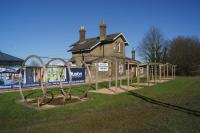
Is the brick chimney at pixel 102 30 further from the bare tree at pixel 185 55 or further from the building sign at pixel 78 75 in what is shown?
the bare tree at pixel 185 55

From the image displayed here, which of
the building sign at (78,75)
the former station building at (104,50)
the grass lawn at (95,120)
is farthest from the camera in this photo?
the former station building at (104,50)

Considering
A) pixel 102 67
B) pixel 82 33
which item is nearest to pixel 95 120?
pixel 102 67

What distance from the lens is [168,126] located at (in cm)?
795

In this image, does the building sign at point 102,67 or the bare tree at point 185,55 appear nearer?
the building sign at point 102,67

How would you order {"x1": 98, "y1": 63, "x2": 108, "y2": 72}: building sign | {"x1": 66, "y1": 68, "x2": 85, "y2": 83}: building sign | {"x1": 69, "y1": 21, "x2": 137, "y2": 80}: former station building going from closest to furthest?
1. {"x1": 98, "y1": 63, "x2": 108, "y2": 72}: building sign
2. {"x1": 66, "y1": 68, "x2": 85, "y2": 83}: building sign
3. {"x1": 69, "y1": 21, "x2": 137, "y2": 80}: former station building

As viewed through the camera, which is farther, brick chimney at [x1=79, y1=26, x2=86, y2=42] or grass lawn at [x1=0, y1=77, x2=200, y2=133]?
brick chimney at [x1=79, y1=26, x2=86, y2=42]

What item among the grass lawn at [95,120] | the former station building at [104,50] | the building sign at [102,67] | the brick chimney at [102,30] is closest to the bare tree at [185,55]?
the former station building at [104,50]

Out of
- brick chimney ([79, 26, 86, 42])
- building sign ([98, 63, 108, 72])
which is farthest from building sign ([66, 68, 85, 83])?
brick chimney ([79, 26, 86, 42])

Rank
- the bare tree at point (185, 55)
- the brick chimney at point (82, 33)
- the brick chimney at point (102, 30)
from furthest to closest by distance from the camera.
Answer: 1. the bare tree at point (185, 55)
2. the brick chimney at point (82, 33)
3. the brick chimney at point (102, 30)

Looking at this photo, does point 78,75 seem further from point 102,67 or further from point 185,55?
point 185,55

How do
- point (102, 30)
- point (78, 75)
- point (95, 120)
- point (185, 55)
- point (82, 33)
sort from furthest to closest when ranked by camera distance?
point (185, 55) < point (82, 33) < point (102, 30) < point (78, 75) < point (95, 120)

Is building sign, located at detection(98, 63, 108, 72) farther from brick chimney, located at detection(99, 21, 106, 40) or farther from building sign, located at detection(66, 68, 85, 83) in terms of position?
brick chimney, located at detection(99, 21, 106, 40)

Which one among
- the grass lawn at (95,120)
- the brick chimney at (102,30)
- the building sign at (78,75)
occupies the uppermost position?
the brick chimney at (102,30)

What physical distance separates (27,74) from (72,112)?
15.9 meters
